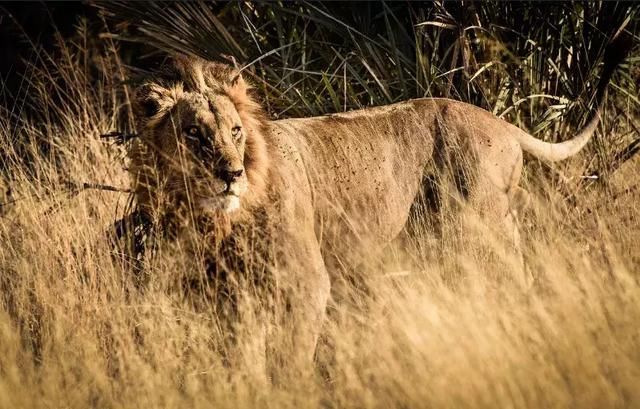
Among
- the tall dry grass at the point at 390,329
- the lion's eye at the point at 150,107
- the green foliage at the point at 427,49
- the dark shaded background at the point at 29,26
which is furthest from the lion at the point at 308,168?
the dark shaded background at the point at 29,26

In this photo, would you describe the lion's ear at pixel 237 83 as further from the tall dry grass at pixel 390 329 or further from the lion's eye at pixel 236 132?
the tall dry grass at pixel 390 329

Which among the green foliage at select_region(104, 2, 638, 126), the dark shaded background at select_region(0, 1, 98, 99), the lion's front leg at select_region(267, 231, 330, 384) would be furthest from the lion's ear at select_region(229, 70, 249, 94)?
the dark shaded background at select_region(0, 1, 98, 99)

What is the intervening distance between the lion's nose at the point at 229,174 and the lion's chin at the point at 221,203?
0.07 m

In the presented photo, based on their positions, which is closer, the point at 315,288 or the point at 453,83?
the point at 315,288

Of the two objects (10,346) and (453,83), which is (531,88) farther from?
(10,346)

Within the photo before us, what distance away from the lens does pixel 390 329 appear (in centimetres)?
392

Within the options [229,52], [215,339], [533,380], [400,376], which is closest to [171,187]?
[215,339]

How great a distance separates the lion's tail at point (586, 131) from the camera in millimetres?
5121

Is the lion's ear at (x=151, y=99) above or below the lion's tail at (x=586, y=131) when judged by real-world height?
above

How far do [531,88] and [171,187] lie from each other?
8.76ft

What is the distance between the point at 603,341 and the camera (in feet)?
11.2

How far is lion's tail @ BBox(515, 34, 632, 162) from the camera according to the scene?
5.12m

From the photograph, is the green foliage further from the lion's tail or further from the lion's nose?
the lion's nose

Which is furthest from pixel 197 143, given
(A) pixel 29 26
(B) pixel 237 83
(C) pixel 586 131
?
(A) pixel 29 26
